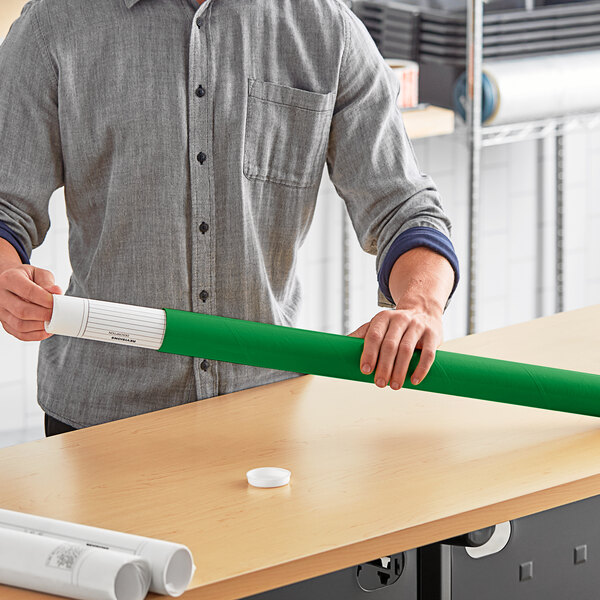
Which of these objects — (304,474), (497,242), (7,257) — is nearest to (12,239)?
(7,257)

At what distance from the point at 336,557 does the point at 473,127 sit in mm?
2167

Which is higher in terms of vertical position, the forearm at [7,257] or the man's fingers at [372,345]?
the forearm at [7,257]

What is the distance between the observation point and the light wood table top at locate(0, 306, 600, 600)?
1.12m

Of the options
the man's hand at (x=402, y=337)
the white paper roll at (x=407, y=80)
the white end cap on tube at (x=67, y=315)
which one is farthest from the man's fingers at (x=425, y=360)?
the white paper roll at (x=407, y=80)

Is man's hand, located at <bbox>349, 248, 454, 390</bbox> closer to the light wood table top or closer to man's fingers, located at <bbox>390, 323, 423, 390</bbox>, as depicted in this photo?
man's fingers, located at <bbox>390, 323, 423, 390</bbox>

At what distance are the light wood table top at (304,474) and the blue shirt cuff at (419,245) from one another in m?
0.19

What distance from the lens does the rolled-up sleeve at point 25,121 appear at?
153 cm

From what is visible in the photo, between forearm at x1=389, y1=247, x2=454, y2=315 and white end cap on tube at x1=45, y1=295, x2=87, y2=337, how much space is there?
1.49ft

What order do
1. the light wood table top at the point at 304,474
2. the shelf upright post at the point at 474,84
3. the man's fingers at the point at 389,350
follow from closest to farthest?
the light wood table top at the point at 304,474, the man's fingers at the point at 389,350, the shelf upright post at the point at 474,84

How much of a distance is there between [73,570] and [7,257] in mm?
596

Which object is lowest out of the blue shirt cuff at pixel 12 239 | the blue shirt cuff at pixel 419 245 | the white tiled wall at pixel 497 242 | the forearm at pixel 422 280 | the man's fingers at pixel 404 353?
the white tiled wall at pixel 497 242

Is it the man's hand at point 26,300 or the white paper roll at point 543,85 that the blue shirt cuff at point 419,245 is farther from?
the white paper roll at point 543,85

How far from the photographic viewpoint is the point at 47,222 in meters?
1.62

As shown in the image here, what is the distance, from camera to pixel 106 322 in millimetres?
1291
